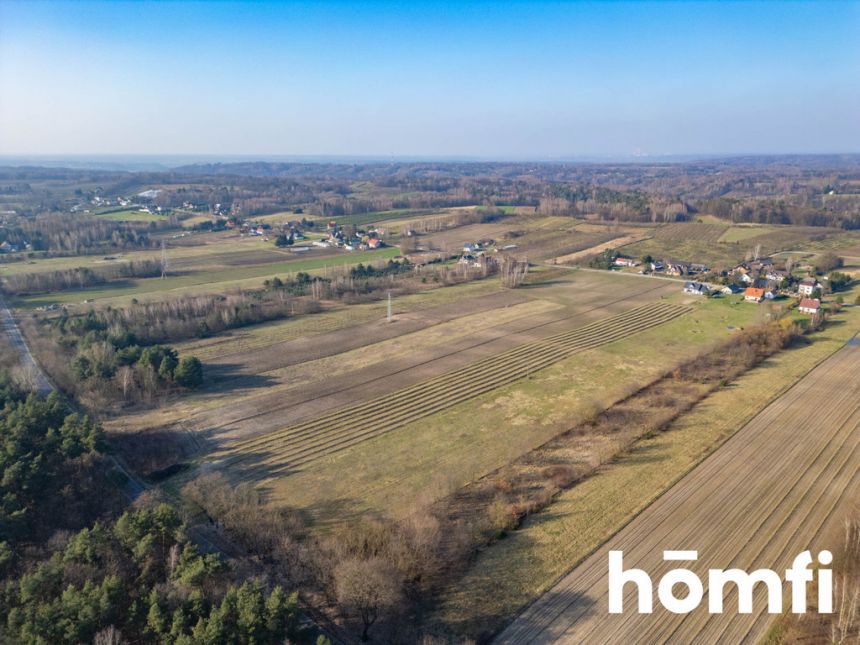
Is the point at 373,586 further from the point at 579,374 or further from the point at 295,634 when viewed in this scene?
the point at 579,374


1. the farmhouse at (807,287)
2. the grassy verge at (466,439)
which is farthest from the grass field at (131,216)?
the farmhouse at (807,287)

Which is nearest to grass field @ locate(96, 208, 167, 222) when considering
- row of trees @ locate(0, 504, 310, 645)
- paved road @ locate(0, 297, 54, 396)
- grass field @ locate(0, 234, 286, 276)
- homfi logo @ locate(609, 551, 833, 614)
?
grass field @ locate(0, 234, 286, 276)

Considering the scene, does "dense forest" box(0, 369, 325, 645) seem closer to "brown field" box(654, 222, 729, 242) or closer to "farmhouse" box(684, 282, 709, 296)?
"farmhouse" box(684, 282, 709, 296)

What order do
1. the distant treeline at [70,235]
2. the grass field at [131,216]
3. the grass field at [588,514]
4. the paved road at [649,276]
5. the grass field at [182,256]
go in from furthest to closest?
1. the grass field at [131,216]
2. the distant treeline at [70,235]
3. the grass field at [182,256]
4. the paved road at [649,276]
5. the grass field at [588,514]

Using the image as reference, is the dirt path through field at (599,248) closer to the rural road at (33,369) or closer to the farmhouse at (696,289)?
the farmhouse at (696,289)

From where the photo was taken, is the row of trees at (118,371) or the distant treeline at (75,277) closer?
the row of trees at (118,371)

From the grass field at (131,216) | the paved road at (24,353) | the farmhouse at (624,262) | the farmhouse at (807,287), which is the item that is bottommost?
the paved road at (24,353)
